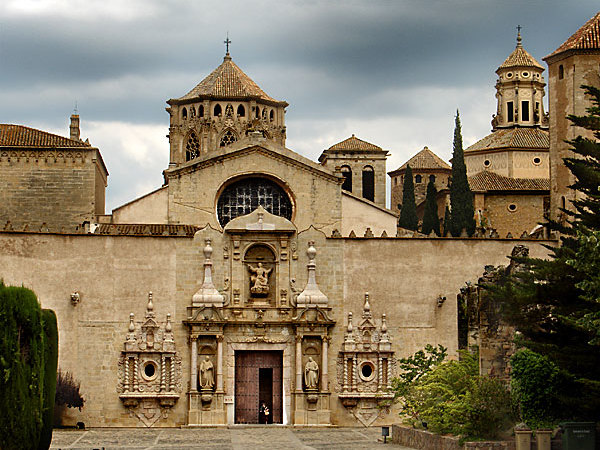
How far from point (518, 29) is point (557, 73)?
46.4 meters

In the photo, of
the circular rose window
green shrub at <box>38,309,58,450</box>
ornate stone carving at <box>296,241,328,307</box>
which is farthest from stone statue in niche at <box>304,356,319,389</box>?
green shrub at <box>38,309,58,450</box>

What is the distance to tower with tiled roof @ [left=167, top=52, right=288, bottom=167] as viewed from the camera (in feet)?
224

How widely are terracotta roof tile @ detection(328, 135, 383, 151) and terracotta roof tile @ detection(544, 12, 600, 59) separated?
2878 cm

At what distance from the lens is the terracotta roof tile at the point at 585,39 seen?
43.7 m

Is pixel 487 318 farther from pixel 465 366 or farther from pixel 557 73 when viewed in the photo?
pixel 557 73

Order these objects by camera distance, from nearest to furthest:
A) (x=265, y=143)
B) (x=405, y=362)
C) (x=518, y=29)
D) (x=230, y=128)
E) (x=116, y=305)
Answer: (x=405, y=362), (x=116, y=305), (x=265, y=143), (x=230, y=128), (x=518, y=29)

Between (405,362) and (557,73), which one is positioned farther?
(557,73)

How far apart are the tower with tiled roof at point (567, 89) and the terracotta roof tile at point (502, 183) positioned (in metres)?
26.7

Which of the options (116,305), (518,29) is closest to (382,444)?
(116,305)

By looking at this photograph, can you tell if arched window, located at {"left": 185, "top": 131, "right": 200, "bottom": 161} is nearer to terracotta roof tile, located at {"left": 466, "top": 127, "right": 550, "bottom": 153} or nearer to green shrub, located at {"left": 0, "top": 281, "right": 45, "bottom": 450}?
terracotta roof tile, located at {"left": 466, "top": 127, "right": 550, "bottom": 153}

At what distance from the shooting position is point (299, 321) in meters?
36.3

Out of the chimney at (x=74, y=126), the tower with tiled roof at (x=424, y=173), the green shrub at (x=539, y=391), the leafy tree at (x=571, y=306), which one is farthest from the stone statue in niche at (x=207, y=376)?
the tower with tiled roof at (x=424, y=173)

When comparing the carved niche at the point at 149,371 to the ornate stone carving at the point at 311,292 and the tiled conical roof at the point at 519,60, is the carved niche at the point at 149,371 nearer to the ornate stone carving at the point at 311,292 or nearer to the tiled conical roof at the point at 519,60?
the ornate stone carving at the point at 311,292

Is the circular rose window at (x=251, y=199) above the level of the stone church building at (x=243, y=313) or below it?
above
